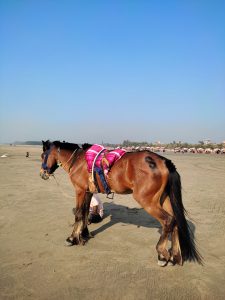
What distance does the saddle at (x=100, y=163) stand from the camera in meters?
5.15

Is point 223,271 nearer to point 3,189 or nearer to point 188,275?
point 188,275

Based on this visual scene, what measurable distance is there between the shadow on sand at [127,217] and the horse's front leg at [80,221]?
595 mm

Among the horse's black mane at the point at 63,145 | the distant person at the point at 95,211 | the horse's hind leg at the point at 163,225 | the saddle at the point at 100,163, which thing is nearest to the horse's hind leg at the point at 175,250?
the horse's hind leg at the point at 163,225

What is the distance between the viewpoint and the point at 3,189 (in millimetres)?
10273

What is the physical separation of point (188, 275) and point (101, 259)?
1.51 metres

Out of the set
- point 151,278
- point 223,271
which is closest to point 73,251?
point 151,278

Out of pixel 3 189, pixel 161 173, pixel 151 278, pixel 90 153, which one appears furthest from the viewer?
pixel 3 189

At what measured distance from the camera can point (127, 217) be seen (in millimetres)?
7402

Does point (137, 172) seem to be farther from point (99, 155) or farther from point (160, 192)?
point (99, 155)

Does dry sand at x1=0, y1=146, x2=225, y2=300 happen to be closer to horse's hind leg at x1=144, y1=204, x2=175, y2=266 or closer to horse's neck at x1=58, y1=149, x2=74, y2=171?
horse's hind leg at x1=144, y1=204, x2=175, y2=266

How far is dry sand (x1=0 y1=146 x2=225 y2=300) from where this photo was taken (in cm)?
371

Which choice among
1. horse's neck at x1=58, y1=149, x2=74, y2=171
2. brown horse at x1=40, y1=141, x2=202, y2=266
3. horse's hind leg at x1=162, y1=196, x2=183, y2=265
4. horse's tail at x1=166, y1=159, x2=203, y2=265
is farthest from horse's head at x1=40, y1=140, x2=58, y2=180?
horse's hind leg at x1=162, y1=196, x2=183, y2=265

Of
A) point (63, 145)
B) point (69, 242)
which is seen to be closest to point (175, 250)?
point (69, 242)

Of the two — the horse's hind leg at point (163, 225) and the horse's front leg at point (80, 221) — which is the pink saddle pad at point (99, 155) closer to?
the horse's front leg at point (80, 221)
